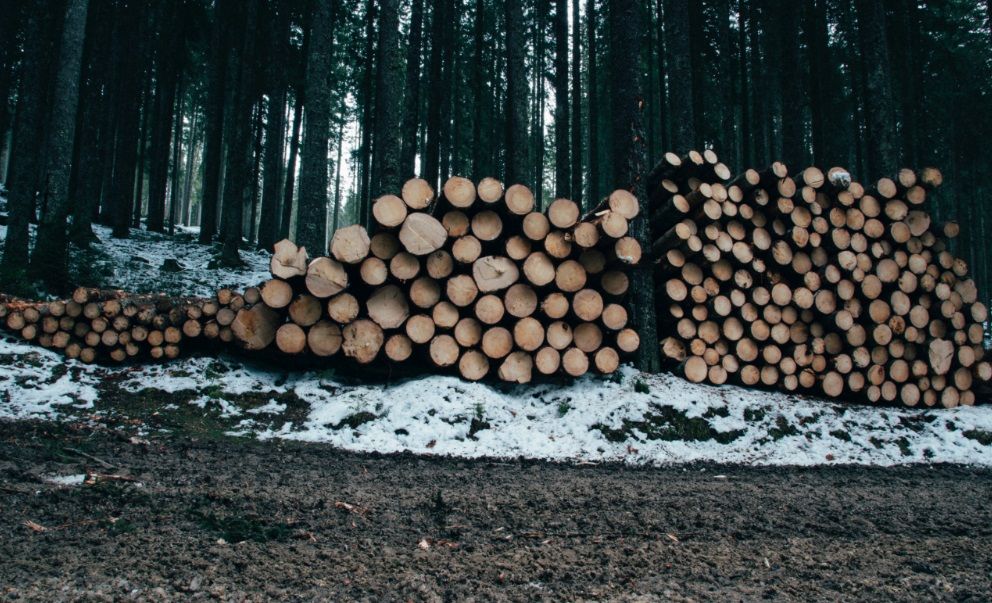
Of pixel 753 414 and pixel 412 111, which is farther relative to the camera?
pixel 412 111

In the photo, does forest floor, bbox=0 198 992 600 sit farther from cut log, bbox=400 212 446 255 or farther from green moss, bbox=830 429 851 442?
cut log, bbox=400 212 446 255

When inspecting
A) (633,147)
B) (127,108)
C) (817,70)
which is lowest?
(633,147)

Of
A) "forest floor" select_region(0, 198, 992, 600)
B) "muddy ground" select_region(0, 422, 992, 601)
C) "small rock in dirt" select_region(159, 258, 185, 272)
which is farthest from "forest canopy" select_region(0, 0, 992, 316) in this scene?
"muddy ground" select_region(0, 422, 992, 601)

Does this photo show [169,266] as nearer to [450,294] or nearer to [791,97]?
[450,294]

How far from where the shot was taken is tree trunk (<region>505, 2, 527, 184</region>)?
9.83m

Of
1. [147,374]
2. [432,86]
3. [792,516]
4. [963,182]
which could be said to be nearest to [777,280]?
[792,516]

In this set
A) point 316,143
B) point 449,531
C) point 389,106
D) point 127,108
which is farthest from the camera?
point 127,108

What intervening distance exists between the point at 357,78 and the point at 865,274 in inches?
771

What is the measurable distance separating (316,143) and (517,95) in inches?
149

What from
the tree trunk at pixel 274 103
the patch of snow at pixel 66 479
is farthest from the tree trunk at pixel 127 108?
the patch of snow at pixel 66 479

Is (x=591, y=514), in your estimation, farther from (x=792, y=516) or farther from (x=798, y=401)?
(x=798, y=401)

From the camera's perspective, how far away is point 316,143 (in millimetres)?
9602

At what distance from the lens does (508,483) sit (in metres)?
3.88

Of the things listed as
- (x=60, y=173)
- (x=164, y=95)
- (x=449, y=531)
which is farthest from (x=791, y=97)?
(x=164, y=95)
